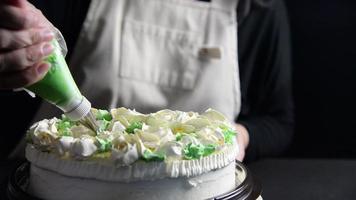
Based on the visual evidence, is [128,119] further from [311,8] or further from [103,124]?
[311,8]

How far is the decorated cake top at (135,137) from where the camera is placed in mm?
697

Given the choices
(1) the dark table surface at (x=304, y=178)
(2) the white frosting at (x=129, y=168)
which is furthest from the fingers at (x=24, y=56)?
(1) the dark table surface at (x=304, y=178)

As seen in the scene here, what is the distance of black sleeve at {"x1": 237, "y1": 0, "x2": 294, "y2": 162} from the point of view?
1.38m

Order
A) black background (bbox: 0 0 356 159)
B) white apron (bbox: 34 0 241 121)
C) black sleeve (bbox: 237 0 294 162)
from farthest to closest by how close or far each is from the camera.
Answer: black background (bbox: 0 0 356 159) < black sleeve (bbox: 237 0 294 162) < white apron (bbox: 34 0 241 121)

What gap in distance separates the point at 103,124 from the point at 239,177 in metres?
0.18

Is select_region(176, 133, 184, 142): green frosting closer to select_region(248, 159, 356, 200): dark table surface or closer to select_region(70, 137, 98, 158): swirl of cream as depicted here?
select_region(70, 137, 98, 158): swirl of cream

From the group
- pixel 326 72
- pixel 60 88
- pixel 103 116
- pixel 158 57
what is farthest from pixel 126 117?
pixel 326 72

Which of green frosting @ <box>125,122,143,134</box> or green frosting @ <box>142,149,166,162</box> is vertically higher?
green frosting @ <box>142,149,166,162</box>

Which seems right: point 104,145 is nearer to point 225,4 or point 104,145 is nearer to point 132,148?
point 132,148

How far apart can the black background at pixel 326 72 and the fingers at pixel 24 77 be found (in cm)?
100

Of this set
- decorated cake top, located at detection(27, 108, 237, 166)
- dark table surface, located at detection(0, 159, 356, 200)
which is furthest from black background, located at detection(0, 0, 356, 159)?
decorated cake top, located at detection(27, 108, 237, 166)

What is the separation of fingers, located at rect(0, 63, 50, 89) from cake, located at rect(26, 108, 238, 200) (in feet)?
0.24

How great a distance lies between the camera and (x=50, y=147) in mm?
730

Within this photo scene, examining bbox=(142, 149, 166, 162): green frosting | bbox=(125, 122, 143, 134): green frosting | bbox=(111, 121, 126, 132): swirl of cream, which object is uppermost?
bbox=(142, 149, 166, 162): green frosting
